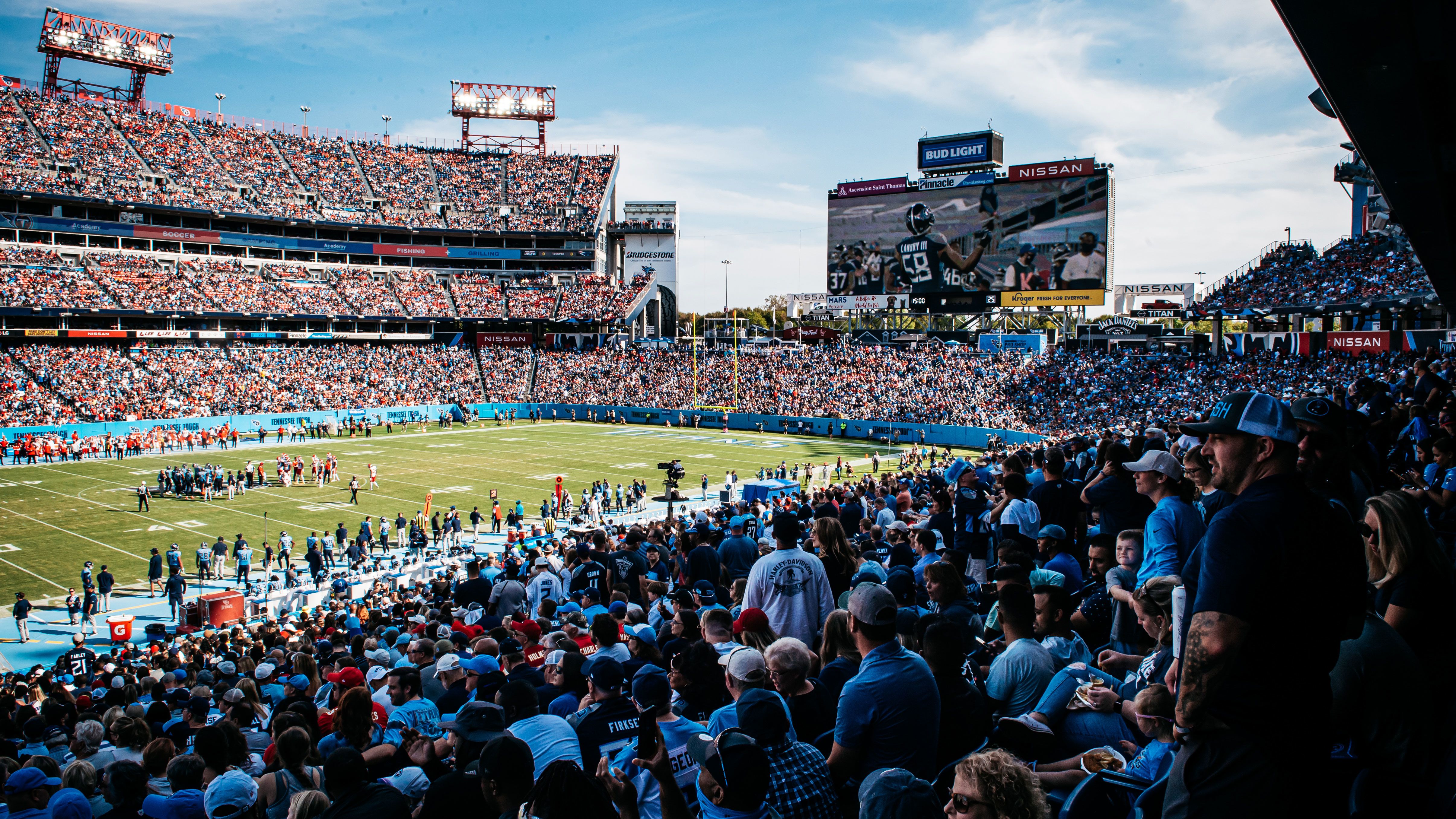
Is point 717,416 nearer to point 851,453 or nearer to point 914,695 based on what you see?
point 851,453

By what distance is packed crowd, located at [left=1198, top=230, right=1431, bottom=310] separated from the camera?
35.7 m

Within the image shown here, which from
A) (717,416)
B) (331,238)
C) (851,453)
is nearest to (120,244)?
(331,238)

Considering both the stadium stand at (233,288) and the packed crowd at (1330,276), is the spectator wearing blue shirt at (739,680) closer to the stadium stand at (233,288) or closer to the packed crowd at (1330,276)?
the packed crowd at (1330,276)

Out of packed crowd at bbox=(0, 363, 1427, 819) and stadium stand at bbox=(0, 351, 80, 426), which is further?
stadium stand at bbox=(0, 351, 80, 426)

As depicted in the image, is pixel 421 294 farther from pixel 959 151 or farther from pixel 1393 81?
pixel 1393 81

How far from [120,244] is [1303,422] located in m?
81.1

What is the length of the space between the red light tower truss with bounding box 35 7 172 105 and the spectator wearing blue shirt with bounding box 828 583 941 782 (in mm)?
90220

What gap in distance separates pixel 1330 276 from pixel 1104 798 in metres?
46.2

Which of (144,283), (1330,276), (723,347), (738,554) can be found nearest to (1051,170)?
(1330,276)

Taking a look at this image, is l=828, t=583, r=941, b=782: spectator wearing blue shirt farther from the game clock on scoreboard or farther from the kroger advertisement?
the game clock on scoreboard

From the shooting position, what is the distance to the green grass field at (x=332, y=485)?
2602 cm

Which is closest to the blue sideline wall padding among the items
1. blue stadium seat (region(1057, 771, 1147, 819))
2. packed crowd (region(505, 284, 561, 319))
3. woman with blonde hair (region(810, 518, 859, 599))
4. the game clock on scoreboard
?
the game clock on scoreboard

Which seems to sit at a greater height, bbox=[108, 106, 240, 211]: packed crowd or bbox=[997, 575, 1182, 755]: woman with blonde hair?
bbox=[108, 106, 240, 211]: packed crowd

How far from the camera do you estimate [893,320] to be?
65438 mm
